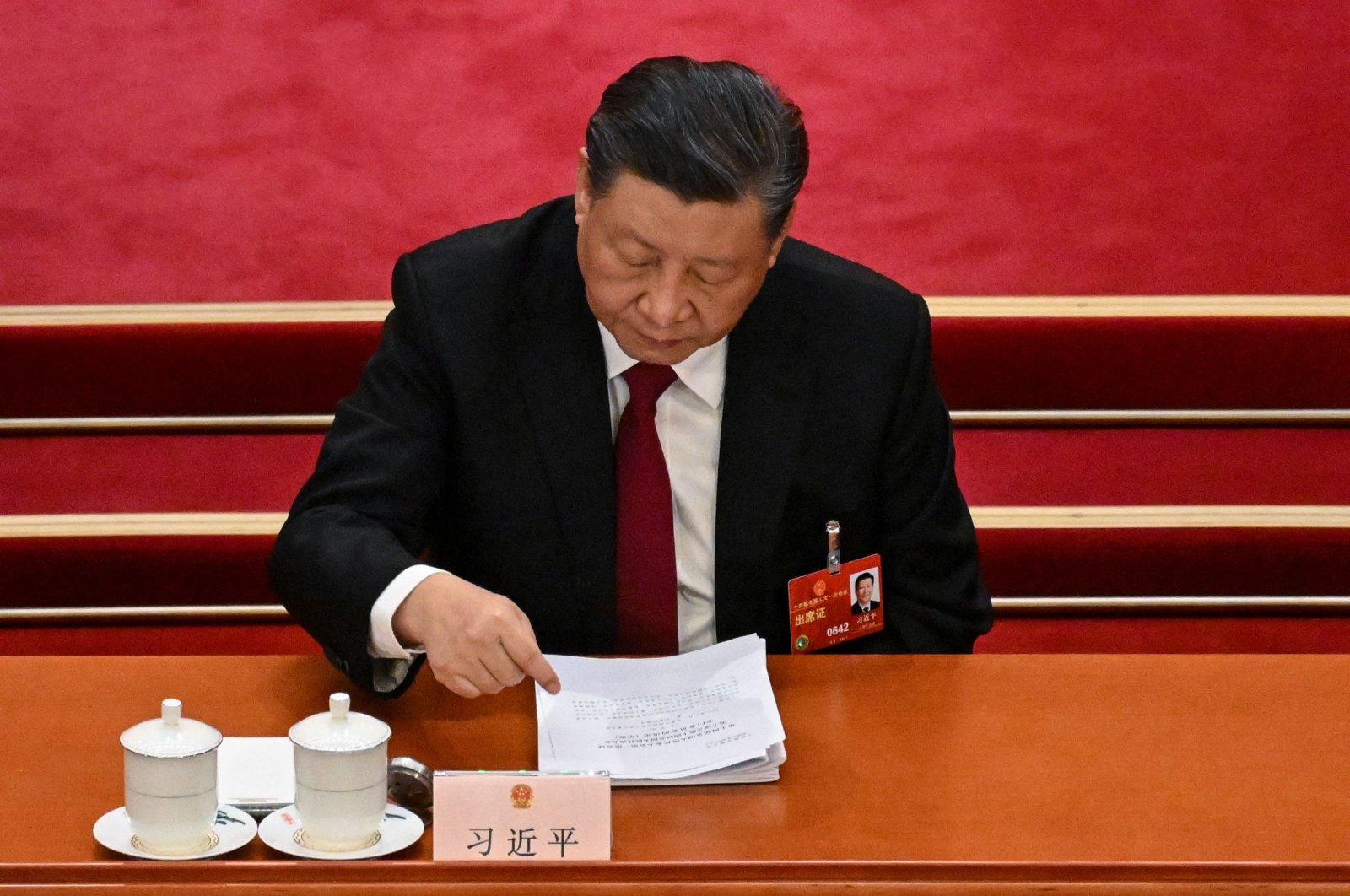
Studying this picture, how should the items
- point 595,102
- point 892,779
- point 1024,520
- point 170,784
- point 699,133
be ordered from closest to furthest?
point 170,784
point 892,779
point 699,133
point 1024,520
point 595,102

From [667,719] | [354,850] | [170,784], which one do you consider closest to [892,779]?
[667,719]

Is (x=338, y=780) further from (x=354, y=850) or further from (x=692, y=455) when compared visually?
(x=692, y=455)

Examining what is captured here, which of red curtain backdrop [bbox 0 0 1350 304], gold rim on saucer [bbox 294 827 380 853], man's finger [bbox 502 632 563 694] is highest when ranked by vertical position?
red curtain backdrop [bbox 0 0 1350 304]

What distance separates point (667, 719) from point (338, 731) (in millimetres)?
295

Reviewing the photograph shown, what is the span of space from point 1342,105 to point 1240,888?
6.25ft

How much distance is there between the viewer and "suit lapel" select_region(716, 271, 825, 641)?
1542 millimetres

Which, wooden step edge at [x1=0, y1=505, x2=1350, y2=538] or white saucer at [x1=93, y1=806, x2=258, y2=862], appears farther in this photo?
wooden step edge at [x1=0, y1=505, x2=1350, y2=538]

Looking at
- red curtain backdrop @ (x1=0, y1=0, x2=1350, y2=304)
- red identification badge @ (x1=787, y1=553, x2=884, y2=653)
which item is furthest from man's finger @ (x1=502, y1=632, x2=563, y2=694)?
red curtain backdrop @ (x1=0, y1=0, x2=1350, y2=304)

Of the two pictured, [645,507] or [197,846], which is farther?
[645,507]

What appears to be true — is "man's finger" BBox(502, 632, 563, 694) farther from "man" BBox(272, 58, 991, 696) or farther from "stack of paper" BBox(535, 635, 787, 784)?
"man" BBox(272, 58, 991, 696)

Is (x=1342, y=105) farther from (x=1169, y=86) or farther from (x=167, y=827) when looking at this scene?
(x=167, y=827)

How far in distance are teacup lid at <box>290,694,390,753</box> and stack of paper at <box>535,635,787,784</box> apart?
167 mm

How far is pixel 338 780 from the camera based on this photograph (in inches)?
41.2

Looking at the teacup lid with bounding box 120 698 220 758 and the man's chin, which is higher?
the man's chin
